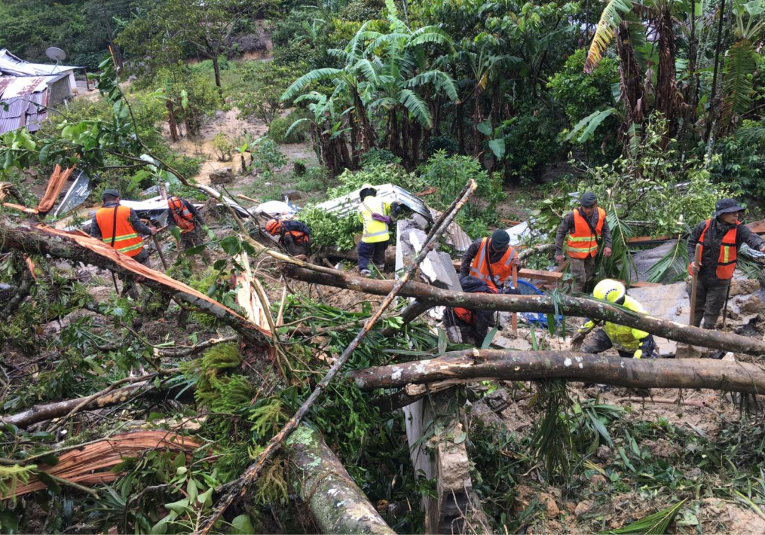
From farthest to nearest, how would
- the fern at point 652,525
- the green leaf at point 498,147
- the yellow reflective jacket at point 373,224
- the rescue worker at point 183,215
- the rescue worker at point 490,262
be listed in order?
1. the green leaf at point 498,147
2. the yellow reflective jacket at point 373,224
3. the rescue worker at point 183,215
4. the rescue worker at point 490,262
5. the fern at point 652,525

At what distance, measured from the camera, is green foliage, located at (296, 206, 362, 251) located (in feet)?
29.9

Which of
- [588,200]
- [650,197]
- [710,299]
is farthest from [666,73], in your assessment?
[710,299]

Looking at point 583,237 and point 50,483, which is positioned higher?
point 50,483

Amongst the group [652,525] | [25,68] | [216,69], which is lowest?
[652,525]

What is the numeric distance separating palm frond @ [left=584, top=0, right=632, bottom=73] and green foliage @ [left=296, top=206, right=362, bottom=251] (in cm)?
470

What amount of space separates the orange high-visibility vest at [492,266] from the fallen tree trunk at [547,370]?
84.0 inches

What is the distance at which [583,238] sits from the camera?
7043 millimetres

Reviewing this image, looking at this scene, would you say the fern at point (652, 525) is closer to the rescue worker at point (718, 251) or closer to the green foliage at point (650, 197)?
the rescue worker at point (718, 251)

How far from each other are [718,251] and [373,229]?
4.41m

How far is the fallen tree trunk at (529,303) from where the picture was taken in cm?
387

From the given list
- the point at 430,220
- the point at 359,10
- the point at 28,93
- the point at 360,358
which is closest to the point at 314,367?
the point at 360,358

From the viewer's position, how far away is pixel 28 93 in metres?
18.7

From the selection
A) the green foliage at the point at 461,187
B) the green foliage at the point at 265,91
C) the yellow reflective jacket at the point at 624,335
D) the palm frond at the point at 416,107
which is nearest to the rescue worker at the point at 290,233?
the green foliage at the point at 461,187

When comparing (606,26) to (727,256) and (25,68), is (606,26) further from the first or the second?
(25,68)
